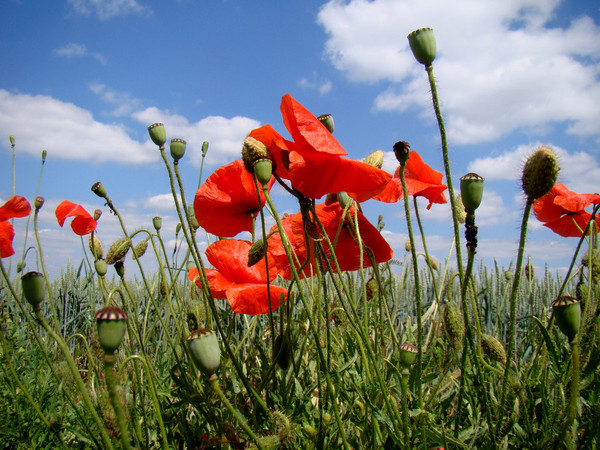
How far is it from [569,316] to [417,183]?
0.61 metres

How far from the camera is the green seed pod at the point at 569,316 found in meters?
0.71

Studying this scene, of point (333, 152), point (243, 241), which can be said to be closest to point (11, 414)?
point (243, 241)

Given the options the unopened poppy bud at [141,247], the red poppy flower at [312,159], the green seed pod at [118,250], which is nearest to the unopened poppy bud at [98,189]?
the green seed pod at [118,250]

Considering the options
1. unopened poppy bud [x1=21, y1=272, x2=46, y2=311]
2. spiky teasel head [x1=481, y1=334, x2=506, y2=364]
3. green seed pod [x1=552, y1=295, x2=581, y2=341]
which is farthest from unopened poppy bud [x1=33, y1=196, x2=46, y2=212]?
green seed pod [x1=552, y1=295, x2=581, y2=341]

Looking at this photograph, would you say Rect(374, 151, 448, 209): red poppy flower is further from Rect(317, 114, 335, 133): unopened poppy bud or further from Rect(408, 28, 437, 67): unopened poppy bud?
Rect(408, 28, 437, 67): unopened poppy bud

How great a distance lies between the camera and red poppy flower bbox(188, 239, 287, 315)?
1176 millimetres

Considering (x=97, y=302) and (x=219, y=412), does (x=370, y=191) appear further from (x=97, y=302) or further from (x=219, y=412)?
(x=97, y=302)

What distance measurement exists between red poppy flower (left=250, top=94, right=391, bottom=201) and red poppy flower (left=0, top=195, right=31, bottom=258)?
1.30 meters

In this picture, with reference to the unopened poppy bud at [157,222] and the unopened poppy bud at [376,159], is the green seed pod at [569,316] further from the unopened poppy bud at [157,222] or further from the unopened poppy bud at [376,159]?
the unopened poppy bud at [157,222]

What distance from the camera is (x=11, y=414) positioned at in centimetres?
165

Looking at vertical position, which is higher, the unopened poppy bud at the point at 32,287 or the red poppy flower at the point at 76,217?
the red poppy flower at the point at 76,217

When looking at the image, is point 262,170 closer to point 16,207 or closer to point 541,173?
point 541,173

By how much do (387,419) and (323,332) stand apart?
769mm

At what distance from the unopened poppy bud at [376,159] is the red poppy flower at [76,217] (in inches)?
49.6
